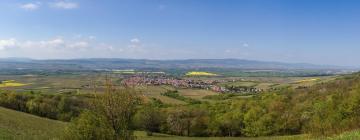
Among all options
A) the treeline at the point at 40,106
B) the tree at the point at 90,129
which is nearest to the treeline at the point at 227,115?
the treeline at the point at 40,106

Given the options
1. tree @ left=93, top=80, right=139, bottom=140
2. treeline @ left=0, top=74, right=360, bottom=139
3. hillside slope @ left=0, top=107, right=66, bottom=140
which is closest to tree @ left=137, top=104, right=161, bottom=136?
treeline @ left=0, top=74, right=360, bottom=139

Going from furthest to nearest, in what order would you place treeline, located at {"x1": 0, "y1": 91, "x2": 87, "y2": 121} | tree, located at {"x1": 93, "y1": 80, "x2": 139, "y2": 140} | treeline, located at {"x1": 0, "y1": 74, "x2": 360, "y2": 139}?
treeline, located at {"x1": 0, "y1": 91, "x2": 87, "y2": 121} < treeline, located at {"x1": 0, "y1": 74, "x2": 360, "y2": 139} < tree, located at {"x1": 93, "y1": 80, "x2": 139, "y2": 140}

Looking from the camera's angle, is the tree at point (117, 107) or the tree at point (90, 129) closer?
the tree at point (90, 129)

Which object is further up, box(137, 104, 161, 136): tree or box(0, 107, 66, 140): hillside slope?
box(0, 107, 66, 140): hillside slope

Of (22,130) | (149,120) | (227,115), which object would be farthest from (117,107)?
(227,115)

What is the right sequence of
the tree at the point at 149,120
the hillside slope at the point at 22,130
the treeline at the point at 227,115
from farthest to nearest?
the tree at the point at 149,120 < the treeline at the point at 227,115 < the hillside slope at the point at 22,130

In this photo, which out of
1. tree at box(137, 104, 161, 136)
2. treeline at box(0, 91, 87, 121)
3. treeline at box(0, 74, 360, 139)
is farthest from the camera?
treeline at box(0, 91, 87, 121)

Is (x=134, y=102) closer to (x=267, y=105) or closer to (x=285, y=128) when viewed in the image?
(x=285, y=128)

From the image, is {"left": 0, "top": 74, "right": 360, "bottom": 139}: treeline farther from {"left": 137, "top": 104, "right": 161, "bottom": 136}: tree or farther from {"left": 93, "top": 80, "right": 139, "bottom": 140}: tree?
{"left": 93, "top": 80, "right": 139, "bottom": 140}: tree

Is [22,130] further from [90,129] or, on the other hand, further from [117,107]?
[117,107]

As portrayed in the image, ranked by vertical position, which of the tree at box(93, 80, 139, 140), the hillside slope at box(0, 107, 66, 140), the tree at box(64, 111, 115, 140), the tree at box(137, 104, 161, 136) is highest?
the tree at box(93, 80, 139, 140)

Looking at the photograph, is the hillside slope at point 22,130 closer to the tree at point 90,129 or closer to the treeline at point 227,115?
the tree at point 90,129

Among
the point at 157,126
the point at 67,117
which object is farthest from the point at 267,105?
the point at 67,117
